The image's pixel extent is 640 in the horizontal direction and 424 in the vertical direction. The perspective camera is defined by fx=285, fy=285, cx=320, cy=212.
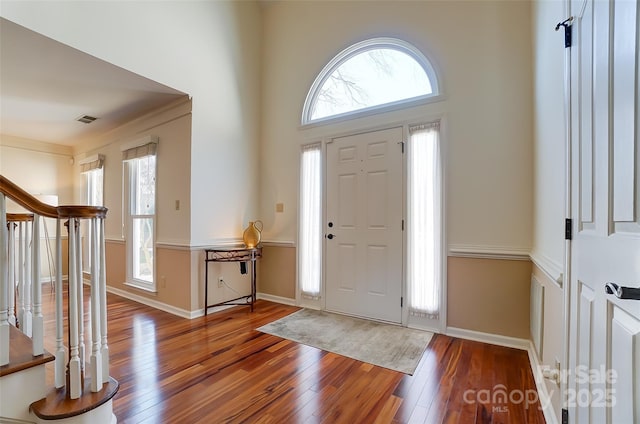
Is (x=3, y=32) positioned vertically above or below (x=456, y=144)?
above

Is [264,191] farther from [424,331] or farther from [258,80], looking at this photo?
[424,331]

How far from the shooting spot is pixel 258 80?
404 cm

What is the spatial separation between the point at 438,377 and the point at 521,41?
2800mm

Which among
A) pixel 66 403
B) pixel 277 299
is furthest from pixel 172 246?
pixel 66 403

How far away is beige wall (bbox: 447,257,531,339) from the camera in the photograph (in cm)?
241

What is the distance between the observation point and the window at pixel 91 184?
459 centimetres

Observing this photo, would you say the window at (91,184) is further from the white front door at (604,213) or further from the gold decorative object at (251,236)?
the white front door at (604,213)

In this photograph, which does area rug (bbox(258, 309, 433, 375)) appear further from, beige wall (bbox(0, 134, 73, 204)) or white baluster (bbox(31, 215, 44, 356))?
beige wall (bbox(0, 134, 73, 204))

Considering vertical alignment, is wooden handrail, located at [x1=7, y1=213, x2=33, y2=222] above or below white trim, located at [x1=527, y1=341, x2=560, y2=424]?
above

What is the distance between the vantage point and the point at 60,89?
3033 mm

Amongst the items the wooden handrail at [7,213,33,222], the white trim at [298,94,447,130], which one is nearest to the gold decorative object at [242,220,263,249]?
the white trim at [298,94,447,130]

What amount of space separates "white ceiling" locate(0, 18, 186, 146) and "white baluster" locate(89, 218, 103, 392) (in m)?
1.83

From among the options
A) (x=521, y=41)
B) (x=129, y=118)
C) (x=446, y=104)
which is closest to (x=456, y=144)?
(x=446, y=104)

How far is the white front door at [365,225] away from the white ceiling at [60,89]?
2030 millimetres
